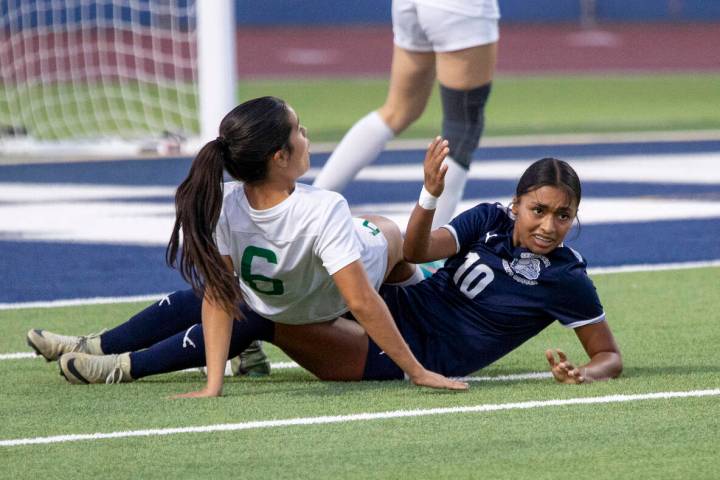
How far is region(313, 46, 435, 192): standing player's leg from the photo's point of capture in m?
7.17

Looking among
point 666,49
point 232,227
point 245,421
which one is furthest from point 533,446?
point 666,49

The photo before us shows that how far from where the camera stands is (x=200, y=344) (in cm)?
475

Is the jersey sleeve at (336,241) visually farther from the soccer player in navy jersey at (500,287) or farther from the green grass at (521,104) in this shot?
the green grass at (521,104)

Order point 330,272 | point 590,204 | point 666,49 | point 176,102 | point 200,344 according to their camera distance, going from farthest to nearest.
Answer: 1. point 666,49
2. point 176,102
3. point 590,204
4. point 200,344
5. point 330,272

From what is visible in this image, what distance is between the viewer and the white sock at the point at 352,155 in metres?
7.19

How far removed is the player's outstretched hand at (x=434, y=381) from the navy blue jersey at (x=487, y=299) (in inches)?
10.6

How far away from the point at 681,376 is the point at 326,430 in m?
1.24

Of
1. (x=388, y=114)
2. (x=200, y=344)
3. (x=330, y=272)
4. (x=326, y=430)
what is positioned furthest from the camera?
(x=388, y=114)

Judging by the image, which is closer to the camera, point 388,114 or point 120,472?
point 120,472

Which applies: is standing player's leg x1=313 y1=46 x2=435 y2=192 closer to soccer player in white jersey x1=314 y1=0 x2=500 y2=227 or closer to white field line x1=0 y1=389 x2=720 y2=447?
soccer player in white jersey x1=314 y1=0 x2=500 y2=227

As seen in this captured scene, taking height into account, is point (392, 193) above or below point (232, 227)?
below

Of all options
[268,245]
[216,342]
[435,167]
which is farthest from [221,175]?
[435,167]

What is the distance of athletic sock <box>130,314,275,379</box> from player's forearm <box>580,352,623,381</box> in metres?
0.96

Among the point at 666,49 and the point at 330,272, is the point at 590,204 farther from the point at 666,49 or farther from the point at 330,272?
the point at 666,49
